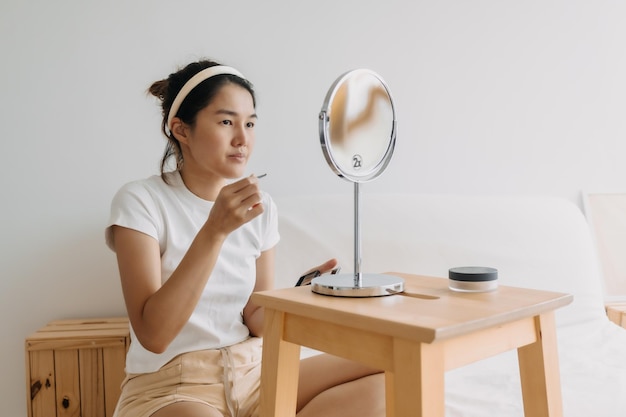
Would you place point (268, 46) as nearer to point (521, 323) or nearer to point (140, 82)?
point (140, 82)

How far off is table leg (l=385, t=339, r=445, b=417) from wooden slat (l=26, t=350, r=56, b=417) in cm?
104

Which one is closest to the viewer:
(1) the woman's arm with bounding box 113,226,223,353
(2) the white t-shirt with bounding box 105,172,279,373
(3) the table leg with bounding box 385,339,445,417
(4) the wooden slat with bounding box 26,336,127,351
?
(3) the table leg with bounding box 385,339,445,417

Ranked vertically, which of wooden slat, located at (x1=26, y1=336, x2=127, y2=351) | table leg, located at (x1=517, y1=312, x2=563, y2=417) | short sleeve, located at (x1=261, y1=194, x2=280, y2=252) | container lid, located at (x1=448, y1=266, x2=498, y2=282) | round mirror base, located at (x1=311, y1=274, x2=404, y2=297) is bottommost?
wooden slat, located at (x1=26, y1=336, x2=127, y2=351)

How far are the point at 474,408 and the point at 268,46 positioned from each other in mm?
1223

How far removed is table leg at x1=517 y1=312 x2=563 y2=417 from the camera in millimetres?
820

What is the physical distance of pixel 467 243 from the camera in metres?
1.59

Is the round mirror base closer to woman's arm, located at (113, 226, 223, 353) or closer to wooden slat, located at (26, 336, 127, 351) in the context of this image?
woman's arm, located at (113, 226, 223, 353)

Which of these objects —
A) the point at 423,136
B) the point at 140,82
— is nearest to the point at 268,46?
the point at 140,82

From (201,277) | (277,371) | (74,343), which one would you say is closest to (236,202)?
(201,277)

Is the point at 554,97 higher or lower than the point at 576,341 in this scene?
higher

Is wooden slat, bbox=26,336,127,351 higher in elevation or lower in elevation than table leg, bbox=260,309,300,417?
lower

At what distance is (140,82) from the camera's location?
163cm

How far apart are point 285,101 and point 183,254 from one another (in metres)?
0.84

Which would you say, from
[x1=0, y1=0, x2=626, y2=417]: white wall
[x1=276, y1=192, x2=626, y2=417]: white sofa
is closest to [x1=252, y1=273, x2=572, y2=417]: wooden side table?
[x1=276, y1=192, x2=626, y2=417]: white sofa
